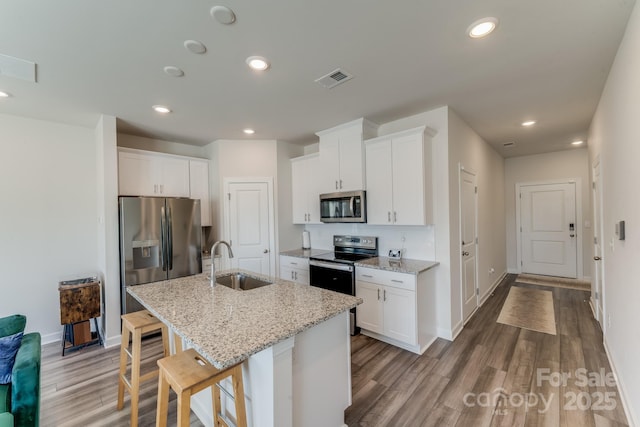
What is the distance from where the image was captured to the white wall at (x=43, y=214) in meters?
3.16

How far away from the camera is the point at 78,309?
10.1 feet

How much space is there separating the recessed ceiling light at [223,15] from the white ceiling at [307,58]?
3 cm

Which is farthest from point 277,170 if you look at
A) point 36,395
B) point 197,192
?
point 36,395

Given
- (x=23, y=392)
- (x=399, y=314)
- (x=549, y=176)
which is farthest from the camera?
(x=549, y=176)

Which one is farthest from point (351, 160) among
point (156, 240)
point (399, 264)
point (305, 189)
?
point (156, 240)

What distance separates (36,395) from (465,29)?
3443mm

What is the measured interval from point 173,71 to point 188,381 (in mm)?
2264

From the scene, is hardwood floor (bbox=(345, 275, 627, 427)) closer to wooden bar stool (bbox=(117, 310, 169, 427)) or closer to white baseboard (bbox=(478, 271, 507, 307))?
white baseboard (bbox=(478, 271, 507, 307))

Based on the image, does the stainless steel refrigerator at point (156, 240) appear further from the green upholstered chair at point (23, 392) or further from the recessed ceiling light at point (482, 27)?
the recessed ceiling light at point (482, 27)

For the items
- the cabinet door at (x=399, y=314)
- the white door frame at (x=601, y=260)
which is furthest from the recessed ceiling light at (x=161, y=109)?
the white door frame at (x=601, y=260)

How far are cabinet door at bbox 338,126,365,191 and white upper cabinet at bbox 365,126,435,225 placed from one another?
0.33 ft

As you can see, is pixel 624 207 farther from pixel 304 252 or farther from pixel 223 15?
pixel 304 252

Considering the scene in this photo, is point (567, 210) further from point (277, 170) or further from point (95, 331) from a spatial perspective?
point (95, 331)

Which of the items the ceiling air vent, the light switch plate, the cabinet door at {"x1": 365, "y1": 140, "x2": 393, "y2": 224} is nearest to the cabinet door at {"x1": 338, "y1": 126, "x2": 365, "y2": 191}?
the cabinet door at {"x1": 365, "y1": 140, "x2": 393, "y2": 224}
